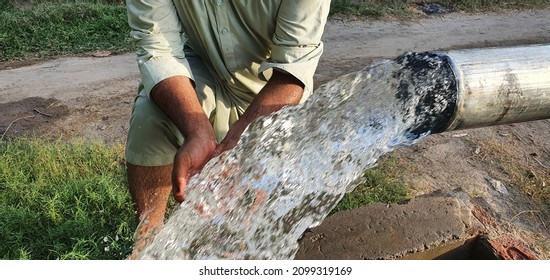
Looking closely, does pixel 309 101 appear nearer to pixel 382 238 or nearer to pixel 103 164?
pixel 382 238

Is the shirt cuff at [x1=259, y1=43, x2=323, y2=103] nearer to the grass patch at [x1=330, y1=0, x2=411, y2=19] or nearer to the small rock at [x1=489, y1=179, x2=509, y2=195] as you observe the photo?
the small rock at [x1=489, y1=179, x2=509, y2=195]

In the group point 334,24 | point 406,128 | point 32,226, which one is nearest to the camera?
point 406,128

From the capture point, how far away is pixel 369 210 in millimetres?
2602

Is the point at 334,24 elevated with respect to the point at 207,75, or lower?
lower

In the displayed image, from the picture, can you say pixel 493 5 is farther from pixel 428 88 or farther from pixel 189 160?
pixel 189 160

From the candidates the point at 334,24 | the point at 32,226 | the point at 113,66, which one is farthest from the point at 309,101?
the point at 334,24

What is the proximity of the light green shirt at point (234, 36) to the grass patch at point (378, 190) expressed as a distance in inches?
36.3

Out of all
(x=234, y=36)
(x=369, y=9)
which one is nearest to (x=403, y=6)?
(x=369, y=9)

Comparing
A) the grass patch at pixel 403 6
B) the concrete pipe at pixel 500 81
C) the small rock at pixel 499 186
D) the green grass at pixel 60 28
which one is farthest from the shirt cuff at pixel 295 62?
the grass patch at pixel 403 6

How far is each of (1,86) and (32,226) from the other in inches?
86.1

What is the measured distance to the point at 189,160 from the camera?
1.80m

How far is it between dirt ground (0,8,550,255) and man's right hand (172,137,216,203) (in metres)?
1.62

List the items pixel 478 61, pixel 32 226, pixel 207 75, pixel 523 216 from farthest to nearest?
pixel 523 216, pixel 32 226, pixel 207 75, pixel 478 61

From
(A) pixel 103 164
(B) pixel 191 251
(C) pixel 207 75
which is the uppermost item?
(C) pixel 207 75
